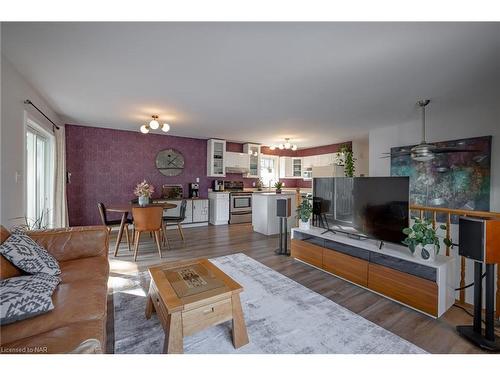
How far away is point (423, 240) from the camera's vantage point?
202 cm

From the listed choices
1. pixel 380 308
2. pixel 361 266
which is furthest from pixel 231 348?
pixel 361 266

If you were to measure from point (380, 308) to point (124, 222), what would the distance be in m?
3.76

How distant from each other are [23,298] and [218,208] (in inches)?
192

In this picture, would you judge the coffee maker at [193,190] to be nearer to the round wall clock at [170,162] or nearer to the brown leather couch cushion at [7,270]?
the round wall clock at [170,162]

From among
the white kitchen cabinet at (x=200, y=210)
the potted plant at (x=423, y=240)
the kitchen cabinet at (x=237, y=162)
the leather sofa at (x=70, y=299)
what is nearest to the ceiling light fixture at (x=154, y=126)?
the leather sofa at (x=70, y=299)

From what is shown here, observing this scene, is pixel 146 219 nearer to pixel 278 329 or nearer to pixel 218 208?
pixel 278 329

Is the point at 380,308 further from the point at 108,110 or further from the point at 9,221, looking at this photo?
the point at 108,110

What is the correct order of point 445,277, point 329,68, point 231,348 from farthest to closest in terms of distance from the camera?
point 329,68 < point 445,277 < point 231,348

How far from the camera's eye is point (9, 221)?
225cm

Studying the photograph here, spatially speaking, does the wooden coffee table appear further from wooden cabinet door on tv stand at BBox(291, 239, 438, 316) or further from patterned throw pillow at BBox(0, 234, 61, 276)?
wooden cabinet door on tv stand at BBox(291, 239, 438, 316)

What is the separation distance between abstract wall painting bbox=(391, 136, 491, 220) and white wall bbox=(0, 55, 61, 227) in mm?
5581

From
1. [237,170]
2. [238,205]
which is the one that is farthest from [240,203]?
[237,170]

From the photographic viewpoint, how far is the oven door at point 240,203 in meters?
6.28

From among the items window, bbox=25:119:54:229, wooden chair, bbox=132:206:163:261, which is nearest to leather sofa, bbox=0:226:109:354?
wooden chair, bbox=132:206:163:261
